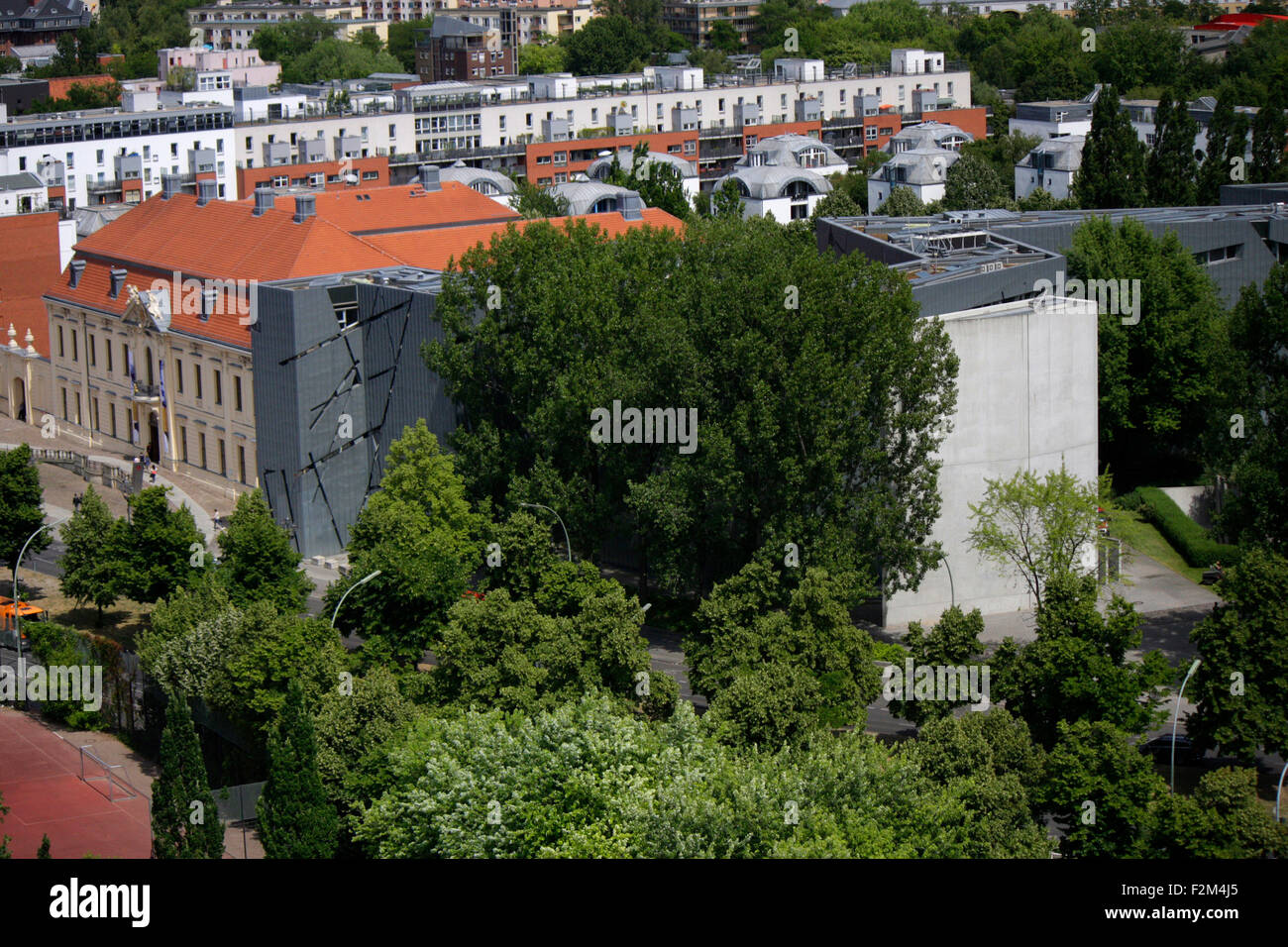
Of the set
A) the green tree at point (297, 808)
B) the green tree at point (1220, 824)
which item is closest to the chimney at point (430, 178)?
the green tree at point (297, 808)

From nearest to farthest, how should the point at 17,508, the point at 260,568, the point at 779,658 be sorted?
1. the point at 779,658
2. the point at 260,568
3. the point at 17,508

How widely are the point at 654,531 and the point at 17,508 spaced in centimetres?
2247

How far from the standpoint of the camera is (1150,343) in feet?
236

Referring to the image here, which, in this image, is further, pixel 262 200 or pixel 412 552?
pixel 262 200

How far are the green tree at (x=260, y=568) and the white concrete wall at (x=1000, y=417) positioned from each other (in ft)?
63.9

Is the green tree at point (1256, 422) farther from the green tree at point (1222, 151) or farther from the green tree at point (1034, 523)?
the green tree at point (1222, 151)

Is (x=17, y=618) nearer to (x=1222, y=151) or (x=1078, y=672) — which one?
(x=1078, y=672)

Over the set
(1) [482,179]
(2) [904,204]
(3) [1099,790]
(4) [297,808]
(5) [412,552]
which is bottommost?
(4) [297,808]

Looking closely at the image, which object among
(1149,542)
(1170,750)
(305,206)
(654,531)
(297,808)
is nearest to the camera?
(297,808)

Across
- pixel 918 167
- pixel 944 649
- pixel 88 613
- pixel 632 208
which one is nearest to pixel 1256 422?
pixel 944 649

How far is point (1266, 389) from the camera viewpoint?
197 ft
